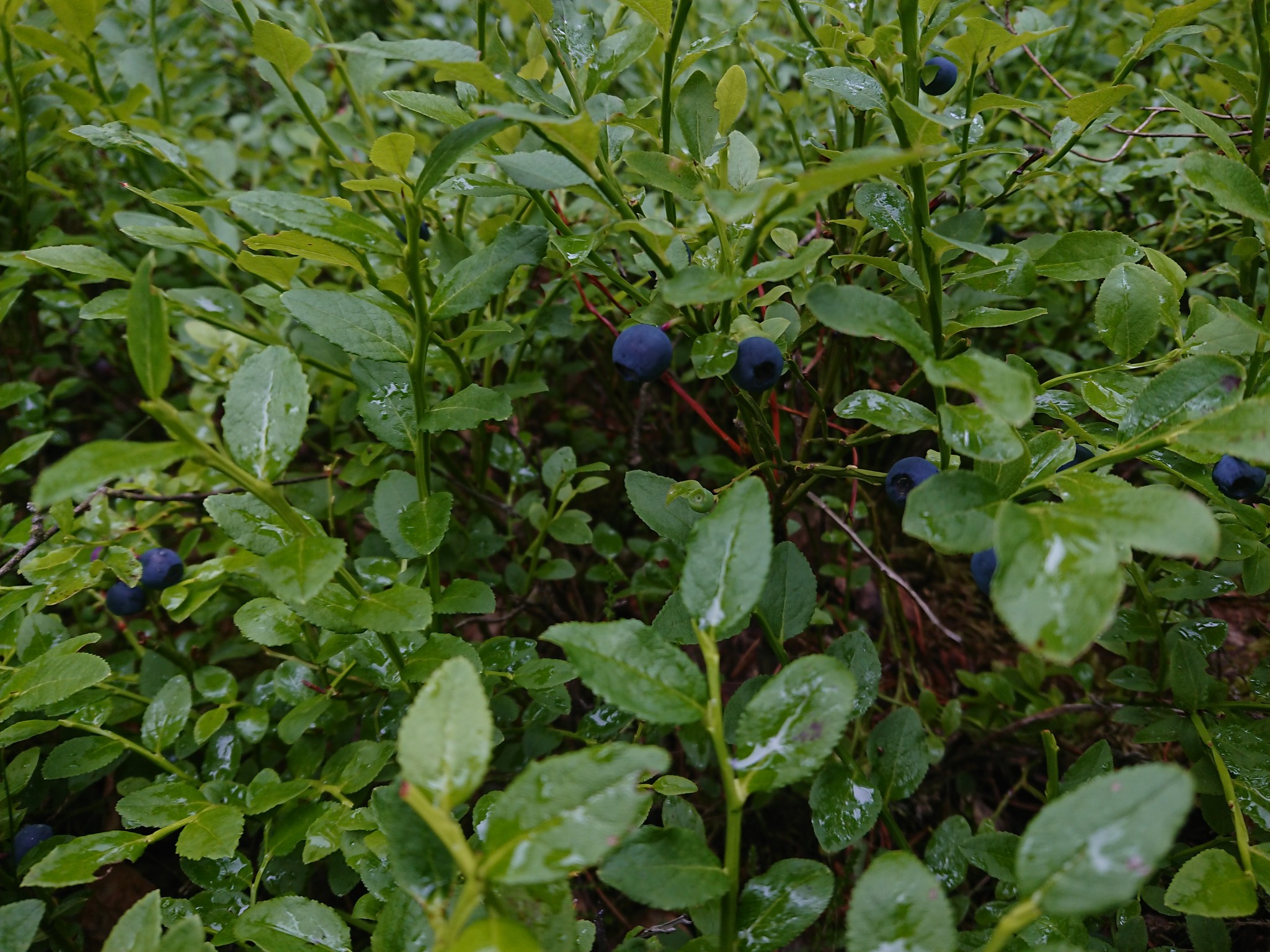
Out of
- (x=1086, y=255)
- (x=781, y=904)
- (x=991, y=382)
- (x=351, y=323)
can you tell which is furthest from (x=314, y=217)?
(x=1086, y=255)

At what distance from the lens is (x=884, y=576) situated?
1599mm

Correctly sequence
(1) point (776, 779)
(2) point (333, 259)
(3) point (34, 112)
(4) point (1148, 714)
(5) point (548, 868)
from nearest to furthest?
(5) point (548, 868), (1) point (776, 779), (2) point (333, 259), (4) point (1148, 714), (3) point (34, 112)

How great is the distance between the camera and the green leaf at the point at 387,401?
37.4 inches

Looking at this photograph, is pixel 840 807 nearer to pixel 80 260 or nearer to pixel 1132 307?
pixel 1132 307

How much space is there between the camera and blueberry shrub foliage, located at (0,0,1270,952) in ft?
1.95

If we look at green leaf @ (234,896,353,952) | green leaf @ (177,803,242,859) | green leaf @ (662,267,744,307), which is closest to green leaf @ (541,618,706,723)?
green leaf @ (662,267,744,307)

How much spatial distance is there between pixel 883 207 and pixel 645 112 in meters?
0.89

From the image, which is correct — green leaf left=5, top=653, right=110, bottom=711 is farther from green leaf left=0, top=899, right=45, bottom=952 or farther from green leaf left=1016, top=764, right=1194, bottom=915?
green leaf left=1016, top=764, right=1194, bottom=915

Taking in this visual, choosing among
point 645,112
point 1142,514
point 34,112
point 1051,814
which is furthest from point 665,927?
point 34,112

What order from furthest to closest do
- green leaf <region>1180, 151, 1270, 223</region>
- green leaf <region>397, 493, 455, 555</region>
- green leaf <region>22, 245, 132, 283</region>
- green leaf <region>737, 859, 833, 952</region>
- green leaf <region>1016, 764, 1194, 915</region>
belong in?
green leaf <region>22, 245, 132, 283</region>, green leaf <region>397, 493, 455, 555</region>, green leaf <region>1180, 151, 1270, 223</region>, green leaf <region>737, 859, 833, 952</region>, green leaf <region>1016, 764, 1194, 915</region>

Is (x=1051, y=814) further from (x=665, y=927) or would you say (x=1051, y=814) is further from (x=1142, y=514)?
(x=665, y=927)

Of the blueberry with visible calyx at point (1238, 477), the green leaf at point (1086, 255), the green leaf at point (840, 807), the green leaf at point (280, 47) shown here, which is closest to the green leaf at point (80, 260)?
the green leaf at point (280, 47)

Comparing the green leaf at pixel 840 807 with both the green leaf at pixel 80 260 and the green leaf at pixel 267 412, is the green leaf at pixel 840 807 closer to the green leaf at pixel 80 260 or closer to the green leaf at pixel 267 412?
the green leaf at pixel 267 412

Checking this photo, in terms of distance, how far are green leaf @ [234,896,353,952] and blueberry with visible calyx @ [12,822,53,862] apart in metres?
0.62
